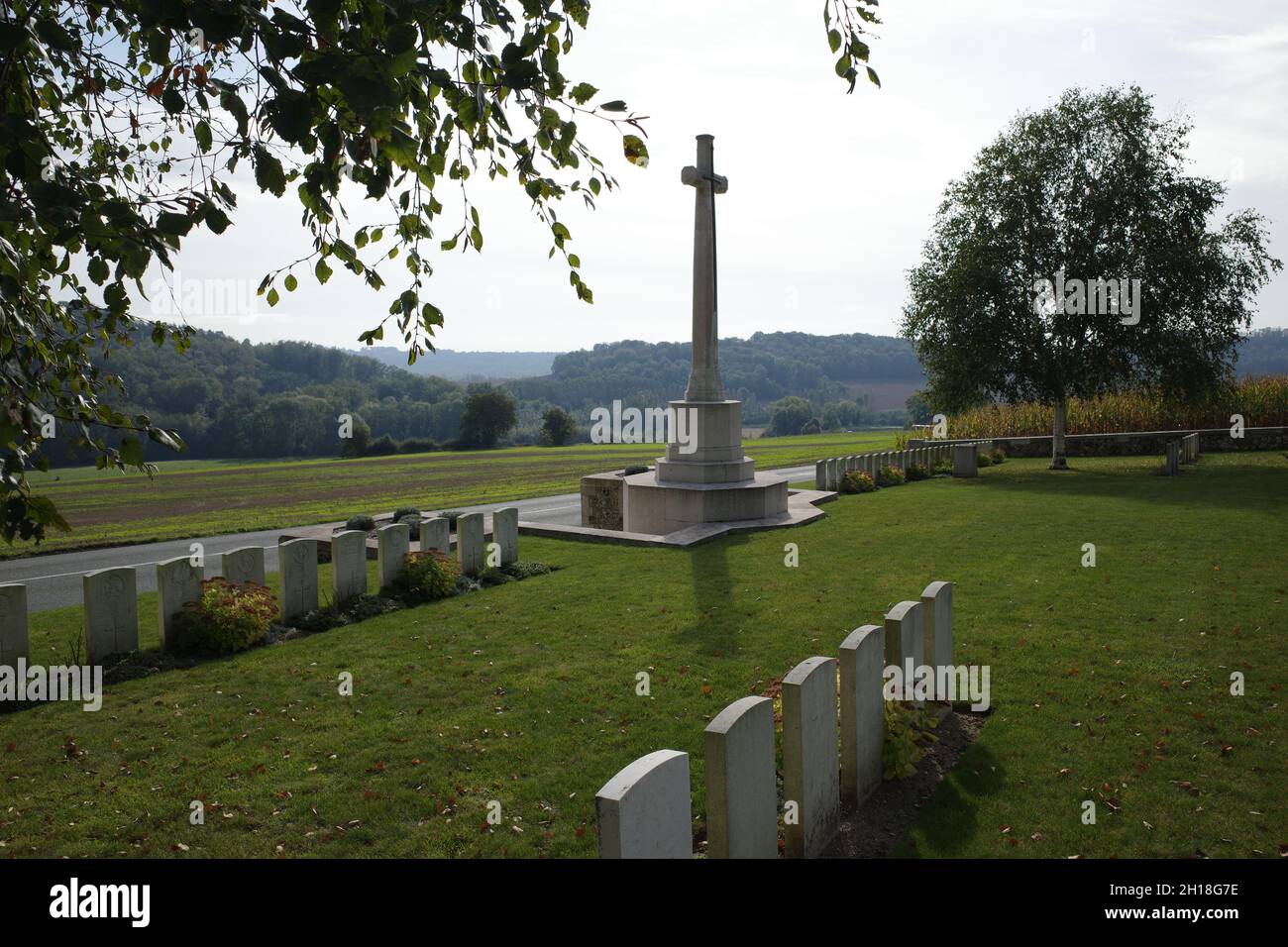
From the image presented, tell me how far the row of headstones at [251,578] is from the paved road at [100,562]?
3321mm

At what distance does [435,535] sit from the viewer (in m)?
10.4

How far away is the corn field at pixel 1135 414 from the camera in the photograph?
27766 millimetres

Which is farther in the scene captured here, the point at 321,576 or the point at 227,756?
the point at 321,576

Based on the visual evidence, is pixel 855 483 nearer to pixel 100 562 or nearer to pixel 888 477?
pixel 888 477

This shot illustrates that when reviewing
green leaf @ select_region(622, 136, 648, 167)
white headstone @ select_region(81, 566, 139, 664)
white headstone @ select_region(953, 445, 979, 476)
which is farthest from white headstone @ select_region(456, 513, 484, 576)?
white headstone @ select_region(953, 445, 979, 476)

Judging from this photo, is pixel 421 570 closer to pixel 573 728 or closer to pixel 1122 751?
pixel 573 728

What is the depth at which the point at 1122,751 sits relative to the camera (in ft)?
16.3

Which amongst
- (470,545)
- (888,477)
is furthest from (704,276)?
(888,477)

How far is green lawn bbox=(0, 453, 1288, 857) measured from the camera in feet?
14.0

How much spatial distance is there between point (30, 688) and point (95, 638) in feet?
2.37

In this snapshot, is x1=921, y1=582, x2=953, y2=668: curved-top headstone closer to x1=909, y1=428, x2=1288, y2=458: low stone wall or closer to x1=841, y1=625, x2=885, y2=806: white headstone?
x1=841, y1=625, x2=885, y2=806: white headstone

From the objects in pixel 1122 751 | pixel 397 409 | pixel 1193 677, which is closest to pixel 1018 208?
pixel 1193 677

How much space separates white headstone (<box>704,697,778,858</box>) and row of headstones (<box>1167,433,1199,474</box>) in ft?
72.4

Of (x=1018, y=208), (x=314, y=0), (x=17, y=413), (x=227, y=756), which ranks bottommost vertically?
(x=227, y=756)
